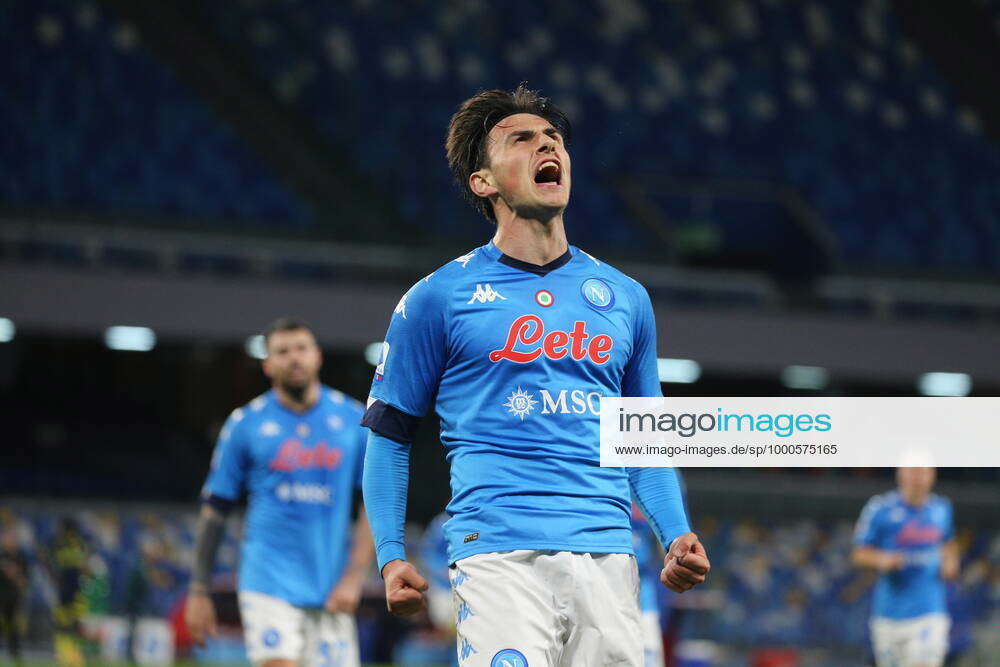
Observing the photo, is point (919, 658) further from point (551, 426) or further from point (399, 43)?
point (399, 43)

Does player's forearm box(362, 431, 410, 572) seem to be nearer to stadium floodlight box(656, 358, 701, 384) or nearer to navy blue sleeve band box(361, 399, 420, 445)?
navy blue sleeve band box(361, 399, 420, 445)

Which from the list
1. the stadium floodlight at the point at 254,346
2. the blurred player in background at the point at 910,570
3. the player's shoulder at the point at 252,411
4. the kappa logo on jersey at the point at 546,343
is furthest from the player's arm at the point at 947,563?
the stadium floodlight at the point at 254,346

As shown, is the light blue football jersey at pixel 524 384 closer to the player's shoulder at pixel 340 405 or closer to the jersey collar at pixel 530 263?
the jersey collar at pixel 530 263

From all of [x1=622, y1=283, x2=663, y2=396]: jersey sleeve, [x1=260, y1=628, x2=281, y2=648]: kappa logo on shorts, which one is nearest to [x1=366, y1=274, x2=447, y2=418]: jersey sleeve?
[x1=622, y1=283, x2=663, y2=396]: jersey sleeve

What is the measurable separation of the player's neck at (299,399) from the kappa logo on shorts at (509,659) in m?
3.79

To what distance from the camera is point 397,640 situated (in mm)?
14945

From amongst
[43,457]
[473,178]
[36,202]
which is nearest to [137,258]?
[36,202]

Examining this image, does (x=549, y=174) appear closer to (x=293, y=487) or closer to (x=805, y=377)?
(x=293, y=487)

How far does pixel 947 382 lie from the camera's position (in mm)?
18250

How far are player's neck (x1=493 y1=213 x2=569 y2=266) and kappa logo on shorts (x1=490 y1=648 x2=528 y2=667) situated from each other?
978 millimetres

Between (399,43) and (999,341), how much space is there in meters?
9.68

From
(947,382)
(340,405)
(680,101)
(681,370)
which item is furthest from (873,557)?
(680,101)

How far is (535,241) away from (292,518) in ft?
11.1

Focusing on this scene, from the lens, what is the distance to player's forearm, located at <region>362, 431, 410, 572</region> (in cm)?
332
